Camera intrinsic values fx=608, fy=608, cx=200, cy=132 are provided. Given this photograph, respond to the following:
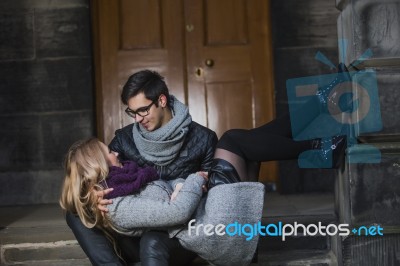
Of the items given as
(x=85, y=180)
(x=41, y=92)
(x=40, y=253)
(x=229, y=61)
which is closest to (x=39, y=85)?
(x=41, y=92)

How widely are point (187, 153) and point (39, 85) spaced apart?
2639 millimetres

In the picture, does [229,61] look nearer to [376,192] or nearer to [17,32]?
[17,32]

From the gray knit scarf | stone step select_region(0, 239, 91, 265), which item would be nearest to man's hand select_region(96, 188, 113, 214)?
the gray knit scarf

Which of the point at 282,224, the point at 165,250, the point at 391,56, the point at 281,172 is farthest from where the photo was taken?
the point at 281,172

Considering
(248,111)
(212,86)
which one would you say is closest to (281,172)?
(248,111)

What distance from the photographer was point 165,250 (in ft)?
9.84

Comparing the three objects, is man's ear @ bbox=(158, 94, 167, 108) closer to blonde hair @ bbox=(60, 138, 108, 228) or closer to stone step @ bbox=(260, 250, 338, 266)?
blonde hair @ bbox=(60, 138, 108, 228)

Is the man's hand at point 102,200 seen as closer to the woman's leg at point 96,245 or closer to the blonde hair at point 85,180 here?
the blonde hair at point 85,180

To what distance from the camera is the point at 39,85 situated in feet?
18.5

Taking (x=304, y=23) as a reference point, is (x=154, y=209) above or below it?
below

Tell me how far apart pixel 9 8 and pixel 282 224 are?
3400mm

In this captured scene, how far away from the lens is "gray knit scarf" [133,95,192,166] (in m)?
3.36

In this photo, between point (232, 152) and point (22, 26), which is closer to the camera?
point (232, 152)

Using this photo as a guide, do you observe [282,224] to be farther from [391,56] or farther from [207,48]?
[207,48]
